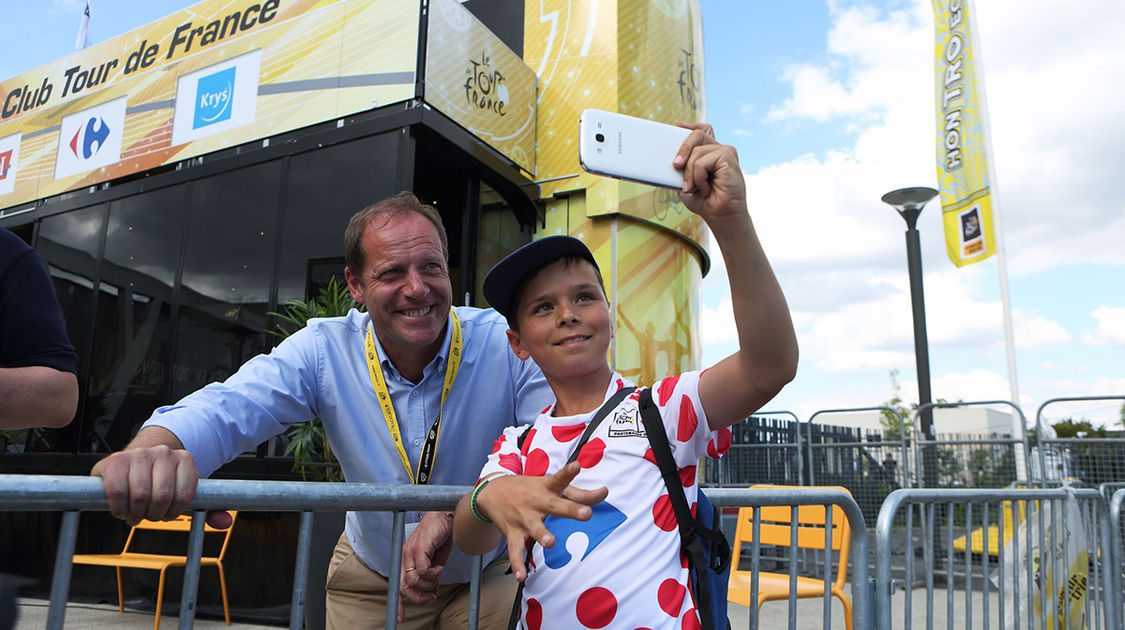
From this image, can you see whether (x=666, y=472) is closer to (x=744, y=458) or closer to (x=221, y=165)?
(x=221, y=165)

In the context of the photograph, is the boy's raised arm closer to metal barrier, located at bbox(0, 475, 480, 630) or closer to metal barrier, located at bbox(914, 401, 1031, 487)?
metal barrier, located at bbox(0, 475, 480, 630)

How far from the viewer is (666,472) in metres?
1.52

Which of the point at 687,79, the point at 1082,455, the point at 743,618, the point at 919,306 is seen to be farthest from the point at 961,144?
the point at 743,618

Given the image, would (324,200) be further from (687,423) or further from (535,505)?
(535,505)

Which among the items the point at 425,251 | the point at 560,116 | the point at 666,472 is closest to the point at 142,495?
the point at 666,472

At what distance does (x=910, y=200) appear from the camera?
32.9ft

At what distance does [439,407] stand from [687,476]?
953 millimetres

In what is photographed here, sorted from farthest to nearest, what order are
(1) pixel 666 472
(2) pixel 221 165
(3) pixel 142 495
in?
(2) pixel 221 165 < (1) pixel 666 472 < (3) pixel 142 495

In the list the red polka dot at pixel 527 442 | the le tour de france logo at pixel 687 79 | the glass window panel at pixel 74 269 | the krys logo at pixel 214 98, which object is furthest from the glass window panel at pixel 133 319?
the red polka dot at pixel 527 442

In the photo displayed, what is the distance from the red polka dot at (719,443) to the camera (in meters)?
1.59

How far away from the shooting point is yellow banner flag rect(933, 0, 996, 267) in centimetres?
1120

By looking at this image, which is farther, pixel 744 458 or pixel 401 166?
pixel 744 458

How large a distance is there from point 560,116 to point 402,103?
263 centimetres

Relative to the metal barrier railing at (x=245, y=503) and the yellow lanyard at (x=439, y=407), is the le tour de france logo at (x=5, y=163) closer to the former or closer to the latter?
the yellow lanyard at (x=439, y=407)
